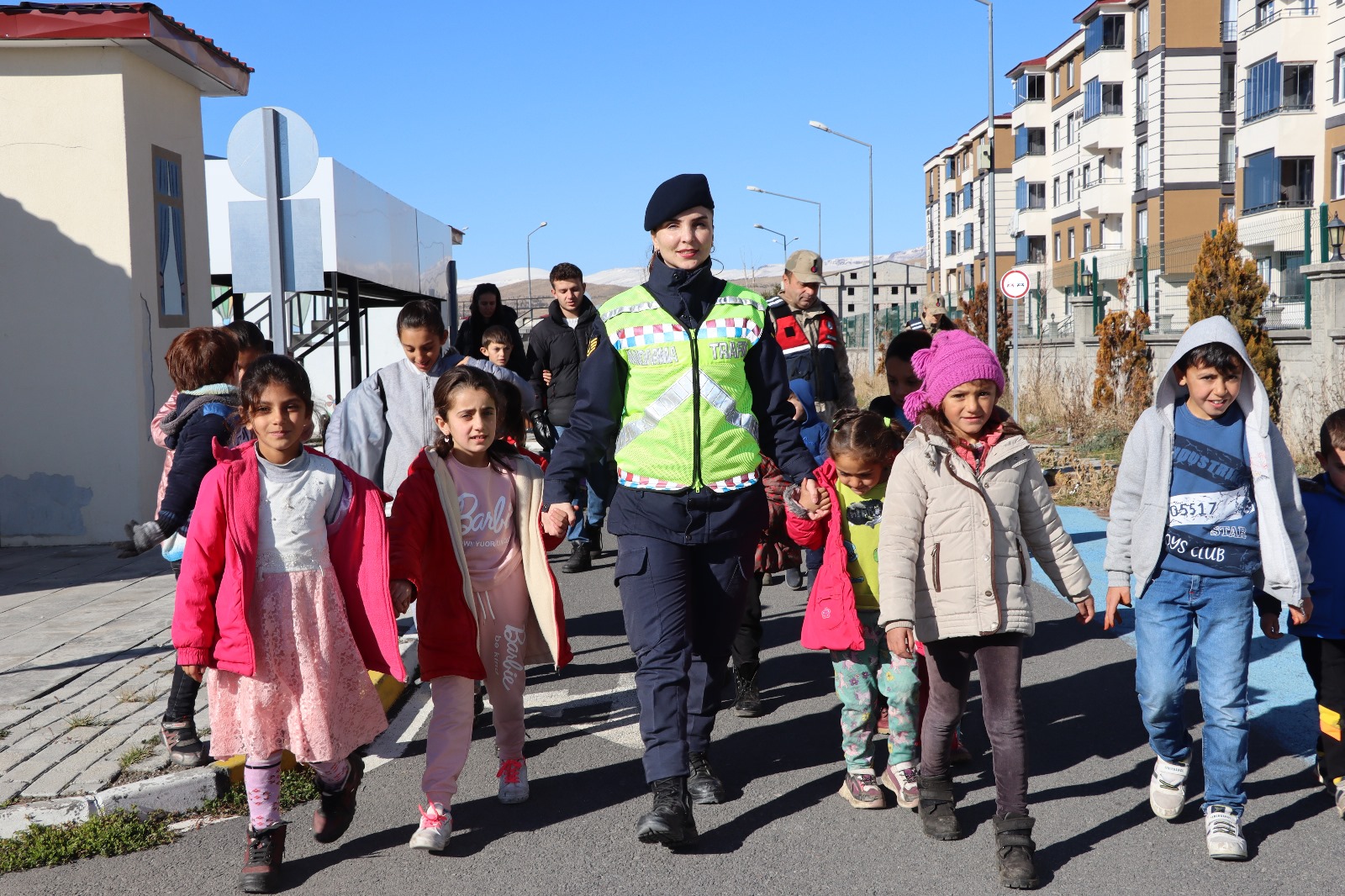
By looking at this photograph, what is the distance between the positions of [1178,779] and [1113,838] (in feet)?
1.16

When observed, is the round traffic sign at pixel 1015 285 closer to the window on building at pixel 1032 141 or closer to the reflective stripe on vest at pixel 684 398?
the reflective stripe on vest at pixel 684 398

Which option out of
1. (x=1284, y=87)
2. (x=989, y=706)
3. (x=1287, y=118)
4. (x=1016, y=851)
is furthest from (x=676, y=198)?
(x=1284, y=87)

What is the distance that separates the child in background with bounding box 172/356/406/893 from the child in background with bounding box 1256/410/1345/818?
3.11 meters

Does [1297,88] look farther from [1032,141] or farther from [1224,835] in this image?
[1224,835]

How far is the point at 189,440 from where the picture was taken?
16.3ft

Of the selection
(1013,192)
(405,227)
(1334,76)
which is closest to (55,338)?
(405,227)

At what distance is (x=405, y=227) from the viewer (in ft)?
86.0

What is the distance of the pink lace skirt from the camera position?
13.4 ft

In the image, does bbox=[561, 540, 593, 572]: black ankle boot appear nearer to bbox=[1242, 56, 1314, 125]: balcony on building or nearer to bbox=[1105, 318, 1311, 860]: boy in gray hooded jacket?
bbox=[1105, 318, 1311, 860]: boy in gray hooded jacket

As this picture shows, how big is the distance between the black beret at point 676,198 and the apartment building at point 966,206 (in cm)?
7095

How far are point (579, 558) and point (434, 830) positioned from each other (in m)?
5.70

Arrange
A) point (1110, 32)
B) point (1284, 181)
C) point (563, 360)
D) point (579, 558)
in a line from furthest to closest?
point (1110, 32), point (1284, 181), point (579, 558), point (563, 360)

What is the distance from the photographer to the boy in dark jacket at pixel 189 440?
15.9 feet

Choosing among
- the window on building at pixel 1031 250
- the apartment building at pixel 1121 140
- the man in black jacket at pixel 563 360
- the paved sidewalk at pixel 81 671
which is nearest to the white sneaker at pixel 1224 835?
the paved sidewalk at pixel 81 671
